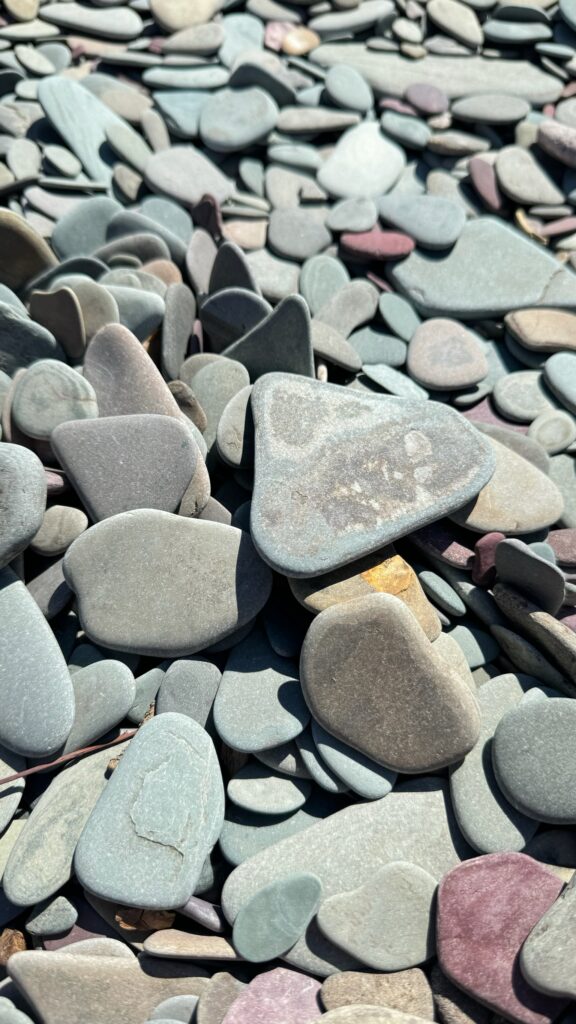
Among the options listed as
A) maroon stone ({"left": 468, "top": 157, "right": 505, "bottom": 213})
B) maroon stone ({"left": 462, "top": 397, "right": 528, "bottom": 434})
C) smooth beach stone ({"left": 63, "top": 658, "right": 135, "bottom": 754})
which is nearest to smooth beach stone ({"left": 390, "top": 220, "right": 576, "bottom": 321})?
maroon stone ({"left": 468, "top": 157, "right": 505, "bottom": 213})

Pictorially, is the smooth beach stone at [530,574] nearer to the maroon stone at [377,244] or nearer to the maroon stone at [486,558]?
the maroon stone at [486,558]

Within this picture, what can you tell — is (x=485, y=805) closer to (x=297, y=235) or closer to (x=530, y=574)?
(x=530, y=574)

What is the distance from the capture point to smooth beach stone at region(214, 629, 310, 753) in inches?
58.8

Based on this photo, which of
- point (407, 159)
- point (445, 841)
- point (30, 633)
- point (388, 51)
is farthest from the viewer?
point (388, 51)

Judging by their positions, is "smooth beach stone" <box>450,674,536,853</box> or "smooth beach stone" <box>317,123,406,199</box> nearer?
"smooth beach stone" <box>450,674,536,853</box>

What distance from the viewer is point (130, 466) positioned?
66.1 inches

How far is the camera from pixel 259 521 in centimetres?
156

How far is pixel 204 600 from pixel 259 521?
196mm

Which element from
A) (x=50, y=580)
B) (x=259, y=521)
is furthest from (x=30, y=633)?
(x=259, y=521)

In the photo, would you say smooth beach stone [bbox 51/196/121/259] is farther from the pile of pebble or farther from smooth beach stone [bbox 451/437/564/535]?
smooth beach stone [bbox 451/437/564/535]

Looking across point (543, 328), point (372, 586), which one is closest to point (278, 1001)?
point (372, 586)

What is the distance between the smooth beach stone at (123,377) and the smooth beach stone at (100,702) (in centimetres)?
59

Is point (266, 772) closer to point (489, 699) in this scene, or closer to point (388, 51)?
point (489, 699)

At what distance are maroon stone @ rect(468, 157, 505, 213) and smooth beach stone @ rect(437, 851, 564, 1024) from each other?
213cm
